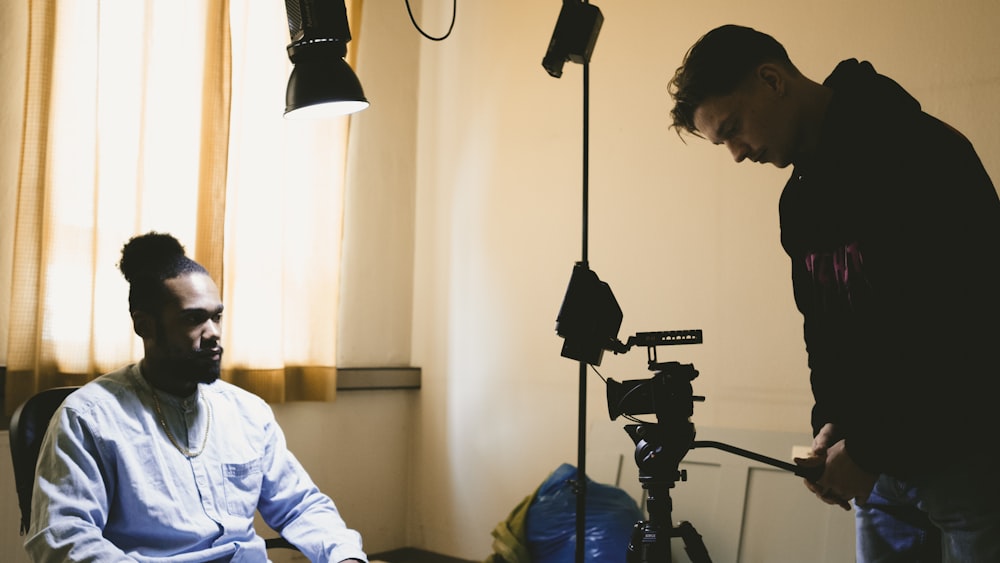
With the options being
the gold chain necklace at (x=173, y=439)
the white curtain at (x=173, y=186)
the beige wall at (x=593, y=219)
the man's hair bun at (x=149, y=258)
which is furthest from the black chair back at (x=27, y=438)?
the beige wall at (x=593, y=219)

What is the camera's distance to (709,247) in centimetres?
288

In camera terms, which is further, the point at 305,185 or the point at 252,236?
the point at 305,185

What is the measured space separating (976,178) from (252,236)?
8.26 ft

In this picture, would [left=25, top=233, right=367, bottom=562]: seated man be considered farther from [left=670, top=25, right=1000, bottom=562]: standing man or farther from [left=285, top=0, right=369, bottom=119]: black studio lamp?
[left=670, top=25, right=1000, bottom=562]: standing man

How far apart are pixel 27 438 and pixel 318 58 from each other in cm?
109

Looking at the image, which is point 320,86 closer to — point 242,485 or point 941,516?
point 242,485

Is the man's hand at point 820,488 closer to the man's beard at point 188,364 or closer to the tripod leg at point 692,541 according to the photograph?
the tripod leg at point 692,541

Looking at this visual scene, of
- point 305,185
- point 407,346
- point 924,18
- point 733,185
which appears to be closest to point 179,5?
point 305,185

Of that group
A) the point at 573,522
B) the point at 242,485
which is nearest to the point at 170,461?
the point at 242,485

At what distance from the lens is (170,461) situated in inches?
72.6

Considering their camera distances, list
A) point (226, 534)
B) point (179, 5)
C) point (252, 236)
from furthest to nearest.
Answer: point (252, 236) < point (179, 5) < point (226, 534)

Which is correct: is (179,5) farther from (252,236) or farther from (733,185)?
(733,185)

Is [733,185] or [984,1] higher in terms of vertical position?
[984,1]

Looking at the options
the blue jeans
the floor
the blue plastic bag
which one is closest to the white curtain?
the floor
